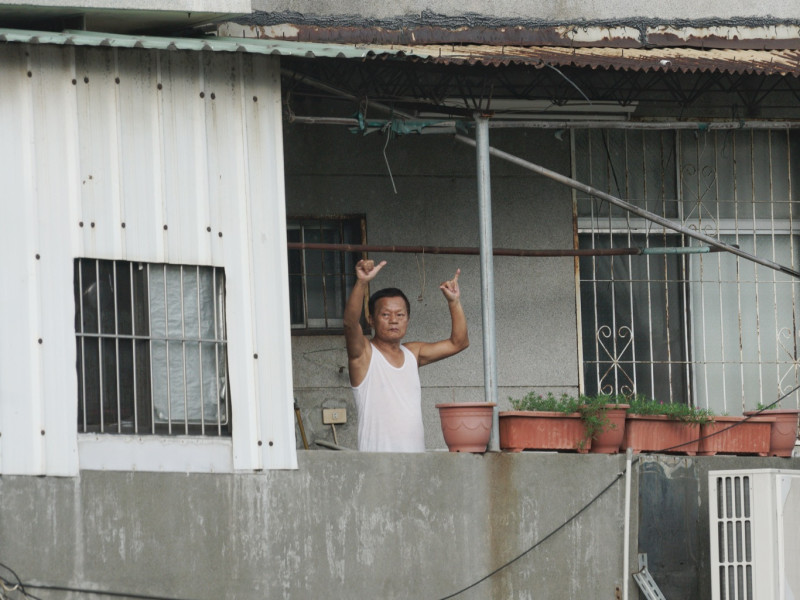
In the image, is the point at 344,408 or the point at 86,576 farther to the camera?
the point at 344,408

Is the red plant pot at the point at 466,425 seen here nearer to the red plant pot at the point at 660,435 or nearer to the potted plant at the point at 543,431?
the potted plant at the point at 543,431

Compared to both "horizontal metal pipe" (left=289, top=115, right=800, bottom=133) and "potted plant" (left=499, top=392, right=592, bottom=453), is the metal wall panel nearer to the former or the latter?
"horizontal metal pipe" (left=289, top=115, right=800, bottom=133)

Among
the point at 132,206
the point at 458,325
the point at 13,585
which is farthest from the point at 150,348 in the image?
the point at 458,325

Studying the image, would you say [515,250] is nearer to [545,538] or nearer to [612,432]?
[612,432]

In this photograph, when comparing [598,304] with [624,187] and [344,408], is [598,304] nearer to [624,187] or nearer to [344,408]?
[624,187]

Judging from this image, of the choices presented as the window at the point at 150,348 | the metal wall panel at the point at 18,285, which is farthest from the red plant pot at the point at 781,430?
the metal wall panel at the point at 18,285

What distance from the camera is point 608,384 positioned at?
11.2 m

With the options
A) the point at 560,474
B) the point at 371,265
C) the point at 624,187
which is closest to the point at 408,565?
the point at 560,474

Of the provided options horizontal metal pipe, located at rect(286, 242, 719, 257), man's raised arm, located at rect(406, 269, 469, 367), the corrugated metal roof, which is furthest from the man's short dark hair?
the corrugated metal roof

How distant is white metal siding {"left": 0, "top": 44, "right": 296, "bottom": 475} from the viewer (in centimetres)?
811

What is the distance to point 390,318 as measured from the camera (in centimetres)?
971

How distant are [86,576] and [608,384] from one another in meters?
4.58

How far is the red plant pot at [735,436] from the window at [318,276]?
2788mm

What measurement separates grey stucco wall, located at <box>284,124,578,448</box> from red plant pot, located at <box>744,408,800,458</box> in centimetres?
175
